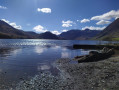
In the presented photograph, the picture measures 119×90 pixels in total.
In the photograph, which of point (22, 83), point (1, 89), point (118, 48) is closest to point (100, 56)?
point (22, 83)

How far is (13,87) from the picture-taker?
14.0 m

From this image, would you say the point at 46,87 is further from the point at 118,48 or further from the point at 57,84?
the point at 118,48

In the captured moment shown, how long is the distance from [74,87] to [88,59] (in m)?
19.5

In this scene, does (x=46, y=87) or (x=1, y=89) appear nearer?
(x=1, y=89)

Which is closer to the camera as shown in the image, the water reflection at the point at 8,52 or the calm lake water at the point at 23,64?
the calm lake water at the point at 23,64

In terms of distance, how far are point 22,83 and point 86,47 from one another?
7542 centimetres

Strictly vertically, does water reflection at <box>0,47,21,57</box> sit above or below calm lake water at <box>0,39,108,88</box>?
above

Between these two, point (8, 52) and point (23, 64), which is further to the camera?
point (8, 52)

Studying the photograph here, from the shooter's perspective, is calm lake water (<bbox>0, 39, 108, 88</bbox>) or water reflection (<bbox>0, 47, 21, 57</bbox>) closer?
calm lake water (<bbox>0, 39, 108, 88</bbox>)

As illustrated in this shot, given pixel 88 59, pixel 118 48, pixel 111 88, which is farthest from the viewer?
pixel 118 48

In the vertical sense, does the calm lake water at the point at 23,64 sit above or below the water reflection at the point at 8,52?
below

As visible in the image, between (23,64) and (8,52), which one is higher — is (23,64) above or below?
below

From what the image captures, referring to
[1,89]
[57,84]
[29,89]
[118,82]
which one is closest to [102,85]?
[118,82]

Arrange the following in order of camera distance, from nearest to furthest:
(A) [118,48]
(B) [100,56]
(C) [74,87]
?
(C) [74,87]
(B) [100,56]
(A) [118,48]
